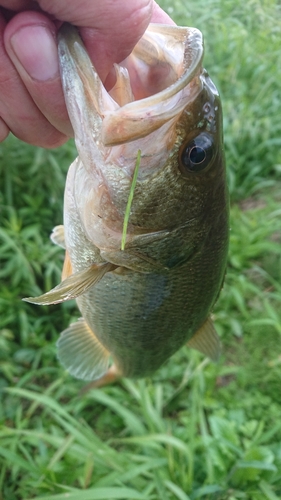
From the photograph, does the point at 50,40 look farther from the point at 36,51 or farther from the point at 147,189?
the point at 147,189

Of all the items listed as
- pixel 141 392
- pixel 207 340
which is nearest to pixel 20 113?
pixel 207 340

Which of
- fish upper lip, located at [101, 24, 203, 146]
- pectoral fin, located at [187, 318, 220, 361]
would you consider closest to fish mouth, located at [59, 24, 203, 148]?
fish upper lip, located at [101, 24, 203, 146]

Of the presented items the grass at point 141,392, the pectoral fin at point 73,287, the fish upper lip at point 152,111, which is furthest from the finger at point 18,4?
the grass at point 141,392

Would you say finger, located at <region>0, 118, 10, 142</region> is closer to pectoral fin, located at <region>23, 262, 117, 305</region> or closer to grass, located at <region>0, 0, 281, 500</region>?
pectoral fin, located at <region>23, 262, 117, 305</region>

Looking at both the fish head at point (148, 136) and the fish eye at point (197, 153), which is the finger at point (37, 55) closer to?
the fish head at point (148, 136)

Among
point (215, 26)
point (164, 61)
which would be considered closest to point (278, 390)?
point (164, 61)
